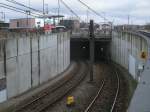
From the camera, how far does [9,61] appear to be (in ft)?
84.0

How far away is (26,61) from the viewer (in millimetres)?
29312

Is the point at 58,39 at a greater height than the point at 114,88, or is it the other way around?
the point at 58,39

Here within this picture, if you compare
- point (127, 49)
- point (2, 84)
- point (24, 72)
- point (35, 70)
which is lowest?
point (2, 84)

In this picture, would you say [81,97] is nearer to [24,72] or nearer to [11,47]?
[24,72]

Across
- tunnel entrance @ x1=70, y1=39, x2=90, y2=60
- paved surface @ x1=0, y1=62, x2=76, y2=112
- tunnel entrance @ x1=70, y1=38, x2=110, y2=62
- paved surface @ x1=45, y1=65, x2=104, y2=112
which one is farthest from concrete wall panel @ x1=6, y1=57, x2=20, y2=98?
tunnel entrance @ x1=70, y1=39, x2=90, y2=60

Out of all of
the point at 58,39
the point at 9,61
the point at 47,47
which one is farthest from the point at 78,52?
the point at 9,61

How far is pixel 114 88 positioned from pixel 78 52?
45.6m

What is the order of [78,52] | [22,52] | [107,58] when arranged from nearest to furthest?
[22,52]
[107,58]
[78,52]

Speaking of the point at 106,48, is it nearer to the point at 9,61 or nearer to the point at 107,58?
the point at 107,58

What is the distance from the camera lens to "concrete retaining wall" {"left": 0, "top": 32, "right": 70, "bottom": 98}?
2536cm

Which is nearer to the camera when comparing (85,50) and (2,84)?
(2,84)

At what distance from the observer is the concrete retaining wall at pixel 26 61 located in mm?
25359

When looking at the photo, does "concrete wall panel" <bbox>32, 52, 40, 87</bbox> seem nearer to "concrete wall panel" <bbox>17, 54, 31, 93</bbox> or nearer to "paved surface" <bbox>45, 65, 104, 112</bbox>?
"concrete wall panel" <bbox>17, 54, 31, 93</bbox>

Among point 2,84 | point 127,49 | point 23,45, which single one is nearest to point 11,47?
point 23,45
